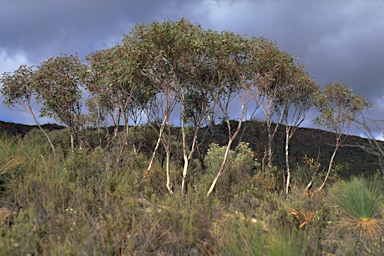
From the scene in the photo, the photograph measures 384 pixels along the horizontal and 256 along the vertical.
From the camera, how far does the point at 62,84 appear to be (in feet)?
50.2

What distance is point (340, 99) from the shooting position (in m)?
17.0

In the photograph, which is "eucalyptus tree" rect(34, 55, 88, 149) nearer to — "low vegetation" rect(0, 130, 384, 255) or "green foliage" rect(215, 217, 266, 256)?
"low vegetation" rect(0, 130, 384, 255)

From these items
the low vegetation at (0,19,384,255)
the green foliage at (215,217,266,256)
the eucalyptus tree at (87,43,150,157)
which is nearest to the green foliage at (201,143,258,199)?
the low vegetation at (0,19,384,255)

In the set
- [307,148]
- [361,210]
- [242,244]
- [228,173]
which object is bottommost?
[242,244]

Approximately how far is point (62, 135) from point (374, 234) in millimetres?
15213

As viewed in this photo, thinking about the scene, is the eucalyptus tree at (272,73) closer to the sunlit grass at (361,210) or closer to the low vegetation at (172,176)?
the low vegetation at (172,176)

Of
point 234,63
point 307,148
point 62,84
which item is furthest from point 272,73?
point 307,148

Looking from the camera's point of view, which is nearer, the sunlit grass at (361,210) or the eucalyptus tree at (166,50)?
the sunlit grass at (361,210)

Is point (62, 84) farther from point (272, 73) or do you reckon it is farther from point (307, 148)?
point (307, 148)

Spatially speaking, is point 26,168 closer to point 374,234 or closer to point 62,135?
point 374,234

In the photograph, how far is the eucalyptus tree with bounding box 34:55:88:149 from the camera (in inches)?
603

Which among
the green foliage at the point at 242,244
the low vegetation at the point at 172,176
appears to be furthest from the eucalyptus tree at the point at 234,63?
the green foliage at the point at 242,244

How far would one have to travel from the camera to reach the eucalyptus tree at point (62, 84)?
15.3 m

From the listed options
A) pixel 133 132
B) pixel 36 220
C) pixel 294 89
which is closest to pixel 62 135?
pixel 133 132
